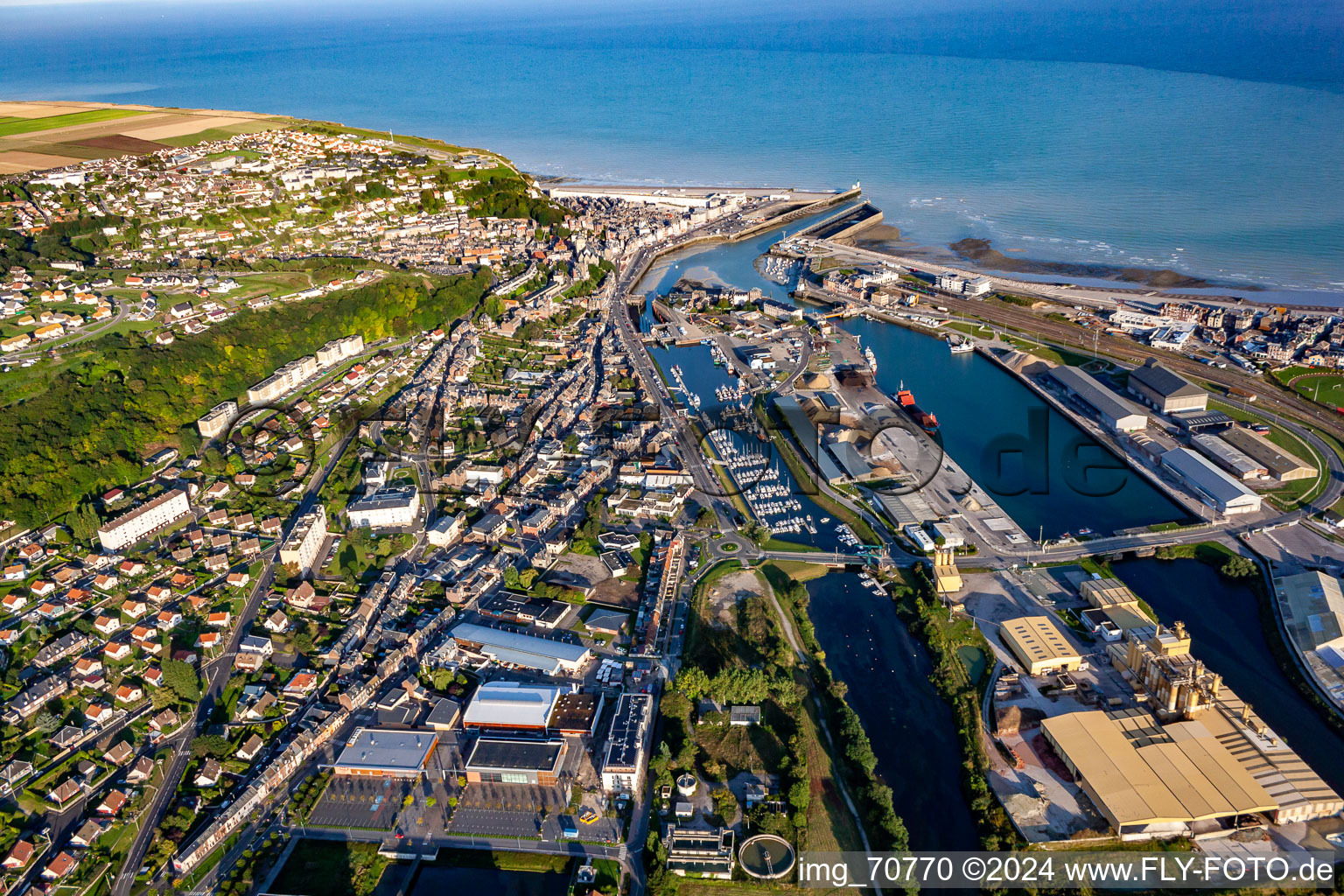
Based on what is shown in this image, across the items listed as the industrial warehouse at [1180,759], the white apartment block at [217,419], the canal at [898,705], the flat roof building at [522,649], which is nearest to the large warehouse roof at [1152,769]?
Result: the industrial warehouse at [1180,759]

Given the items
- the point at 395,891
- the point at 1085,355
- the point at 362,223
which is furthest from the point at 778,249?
the point at 395,891

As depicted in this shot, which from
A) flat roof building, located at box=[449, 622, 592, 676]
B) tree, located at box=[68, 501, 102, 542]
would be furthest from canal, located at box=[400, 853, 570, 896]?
tree, located at box=[68, 501, 102, 542]

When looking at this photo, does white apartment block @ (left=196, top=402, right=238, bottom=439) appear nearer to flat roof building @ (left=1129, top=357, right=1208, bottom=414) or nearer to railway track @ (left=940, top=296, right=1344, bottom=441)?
railway track @ (left=940, top=296, right=1344, bottom=441)

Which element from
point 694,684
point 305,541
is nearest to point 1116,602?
point 694,684

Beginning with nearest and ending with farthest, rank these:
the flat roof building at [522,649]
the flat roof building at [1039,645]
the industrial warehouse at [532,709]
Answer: the industrial warehouse at [532,709] → the flat roof building at [1039,645] → the flat roof building at [522,649]

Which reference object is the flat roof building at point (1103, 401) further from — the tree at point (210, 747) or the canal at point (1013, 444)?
the tree at point (210, 747)

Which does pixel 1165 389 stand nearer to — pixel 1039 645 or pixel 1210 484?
pixel 1210 484
